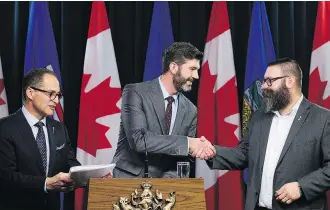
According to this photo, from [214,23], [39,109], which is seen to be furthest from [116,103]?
[39,109]

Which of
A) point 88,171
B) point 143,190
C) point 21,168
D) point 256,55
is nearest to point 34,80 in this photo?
point 21,168

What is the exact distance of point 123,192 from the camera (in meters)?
3.68

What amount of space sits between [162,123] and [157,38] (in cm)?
192

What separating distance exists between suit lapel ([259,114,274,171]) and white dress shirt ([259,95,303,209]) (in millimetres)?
21

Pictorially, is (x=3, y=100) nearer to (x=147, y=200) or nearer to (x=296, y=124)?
(x=147, y=200)

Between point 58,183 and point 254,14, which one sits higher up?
point 254,14

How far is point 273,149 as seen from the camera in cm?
442

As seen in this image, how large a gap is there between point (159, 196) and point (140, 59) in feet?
9.41

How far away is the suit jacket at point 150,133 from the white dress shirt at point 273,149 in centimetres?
57

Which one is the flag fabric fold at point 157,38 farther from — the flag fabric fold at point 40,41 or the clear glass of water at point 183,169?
the clear glass of water at point 183,169

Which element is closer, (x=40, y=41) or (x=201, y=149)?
(x=201, y=149)

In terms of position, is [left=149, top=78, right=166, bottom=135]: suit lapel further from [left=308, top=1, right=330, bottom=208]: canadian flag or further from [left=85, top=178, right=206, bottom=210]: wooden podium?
[left=308, top=1, right=330, bottom=208]: canadian flag

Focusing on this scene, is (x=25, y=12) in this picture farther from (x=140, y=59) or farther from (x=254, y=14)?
(x=254, y=14)

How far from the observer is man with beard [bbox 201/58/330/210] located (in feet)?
13.8
